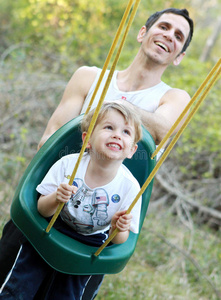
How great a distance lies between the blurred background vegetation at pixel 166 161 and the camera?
9.90 feet

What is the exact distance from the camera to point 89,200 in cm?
140

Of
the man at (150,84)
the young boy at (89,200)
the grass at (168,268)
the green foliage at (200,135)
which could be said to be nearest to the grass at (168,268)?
the grass at (168,268)

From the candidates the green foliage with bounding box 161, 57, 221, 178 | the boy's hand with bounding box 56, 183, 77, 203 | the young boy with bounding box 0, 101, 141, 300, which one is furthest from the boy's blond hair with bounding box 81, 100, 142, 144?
the green foliage with bounding box 161, 57, 221, 178

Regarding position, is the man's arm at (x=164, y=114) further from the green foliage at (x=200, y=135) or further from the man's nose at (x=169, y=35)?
the green foliage at (x=200, y=135)

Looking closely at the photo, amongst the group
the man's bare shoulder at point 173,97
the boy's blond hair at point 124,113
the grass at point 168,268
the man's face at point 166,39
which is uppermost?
the man's face at point 166,39

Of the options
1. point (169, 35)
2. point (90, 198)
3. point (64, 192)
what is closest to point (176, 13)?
point (169, 35)

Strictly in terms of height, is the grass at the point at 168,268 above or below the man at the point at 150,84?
below

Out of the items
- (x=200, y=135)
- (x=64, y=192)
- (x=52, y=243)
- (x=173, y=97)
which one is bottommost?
(x=200, y=135)

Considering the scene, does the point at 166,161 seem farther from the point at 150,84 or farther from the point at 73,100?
the point at 73,100

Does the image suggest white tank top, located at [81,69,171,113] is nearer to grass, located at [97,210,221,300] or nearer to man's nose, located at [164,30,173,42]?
man's nose, located at [164,30,173,42]

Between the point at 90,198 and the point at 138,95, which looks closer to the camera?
the point at 90,198

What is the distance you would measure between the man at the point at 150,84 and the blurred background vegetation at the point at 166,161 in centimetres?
125

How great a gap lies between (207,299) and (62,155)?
6.55ft

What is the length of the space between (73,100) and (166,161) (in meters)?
2.96
